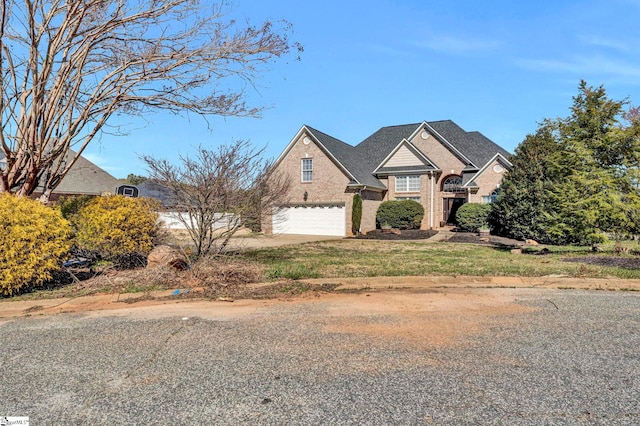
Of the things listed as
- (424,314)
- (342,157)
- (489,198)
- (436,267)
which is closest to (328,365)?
(424,314)

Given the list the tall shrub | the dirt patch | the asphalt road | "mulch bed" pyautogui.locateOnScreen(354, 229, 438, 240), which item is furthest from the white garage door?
the asphalt road

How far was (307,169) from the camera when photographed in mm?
27281

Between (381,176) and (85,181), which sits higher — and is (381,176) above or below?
above

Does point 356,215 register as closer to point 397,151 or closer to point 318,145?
point 318,145

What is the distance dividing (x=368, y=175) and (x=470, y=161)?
7525mm

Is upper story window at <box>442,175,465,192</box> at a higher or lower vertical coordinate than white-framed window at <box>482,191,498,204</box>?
higher

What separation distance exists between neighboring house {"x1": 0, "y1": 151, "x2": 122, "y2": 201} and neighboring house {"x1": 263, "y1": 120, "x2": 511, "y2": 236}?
12.6 m

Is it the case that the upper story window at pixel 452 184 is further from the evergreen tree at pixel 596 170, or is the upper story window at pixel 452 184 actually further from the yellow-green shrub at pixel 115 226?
the yellow-green shrub at pixel 115 226

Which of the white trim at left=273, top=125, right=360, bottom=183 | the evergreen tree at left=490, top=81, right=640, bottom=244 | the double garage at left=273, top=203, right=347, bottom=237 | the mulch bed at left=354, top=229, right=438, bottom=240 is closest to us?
the evergreen tree at left=490, top=81, right=640, bottom=244

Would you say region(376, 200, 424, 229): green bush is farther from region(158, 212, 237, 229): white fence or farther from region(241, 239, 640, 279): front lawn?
region(158, 212, 237, 229): white fence

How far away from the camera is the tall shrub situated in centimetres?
2491

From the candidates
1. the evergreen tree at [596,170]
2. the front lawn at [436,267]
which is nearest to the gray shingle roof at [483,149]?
the evergreen tree at [596,170]

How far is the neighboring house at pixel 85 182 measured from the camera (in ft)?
88.7
